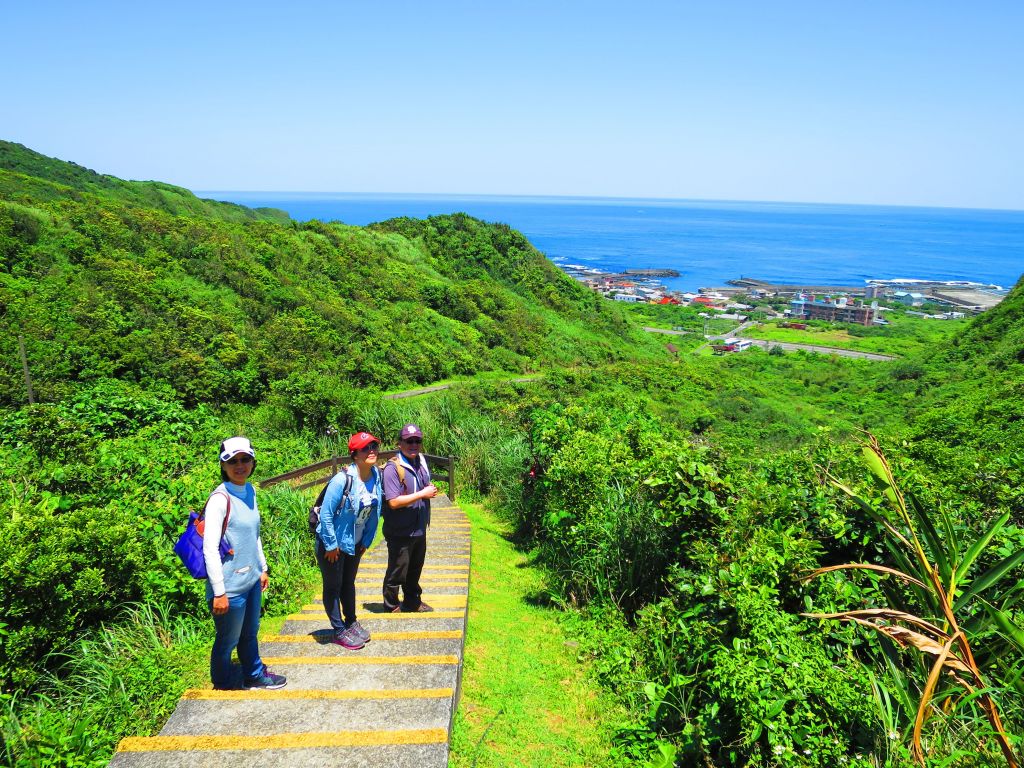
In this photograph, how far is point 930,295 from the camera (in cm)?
10144

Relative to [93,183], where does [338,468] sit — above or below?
below

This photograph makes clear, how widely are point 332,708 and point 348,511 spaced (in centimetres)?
127

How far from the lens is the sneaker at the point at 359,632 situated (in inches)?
166

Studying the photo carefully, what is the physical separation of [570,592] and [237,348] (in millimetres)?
23179

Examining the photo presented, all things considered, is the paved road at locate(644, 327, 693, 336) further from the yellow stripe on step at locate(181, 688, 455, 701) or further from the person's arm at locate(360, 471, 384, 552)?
the yellow stripe on step at locate(181, 688, 455, 701)

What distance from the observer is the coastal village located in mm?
84812

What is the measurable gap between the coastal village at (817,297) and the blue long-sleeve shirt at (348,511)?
80.6m

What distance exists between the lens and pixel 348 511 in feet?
13.6

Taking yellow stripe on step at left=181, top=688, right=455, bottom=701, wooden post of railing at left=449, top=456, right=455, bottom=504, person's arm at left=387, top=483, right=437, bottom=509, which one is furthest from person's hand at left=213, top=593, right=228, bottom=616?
wooden post of railing at left=449, top=456, right=455, bottom=504

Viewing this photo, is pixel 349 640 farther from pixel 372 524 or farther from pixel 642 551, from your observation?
pixel 642 551

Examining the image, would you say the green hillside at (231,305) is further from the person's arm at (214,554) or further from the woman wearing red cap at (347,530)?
the person's arm at (214,554)

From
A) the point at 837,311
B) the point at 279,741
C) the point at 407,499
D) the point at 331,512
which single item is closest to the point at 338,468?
the point at 407,499

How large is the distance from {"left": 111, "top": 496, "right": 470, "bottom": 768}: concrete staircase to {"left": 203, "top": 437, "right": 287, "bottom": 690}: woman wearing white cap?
0.69ft

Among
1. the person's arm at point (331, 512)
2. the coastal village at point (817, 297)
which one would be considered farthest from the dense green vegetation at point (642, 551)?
the coastal village at point (817, 297)
